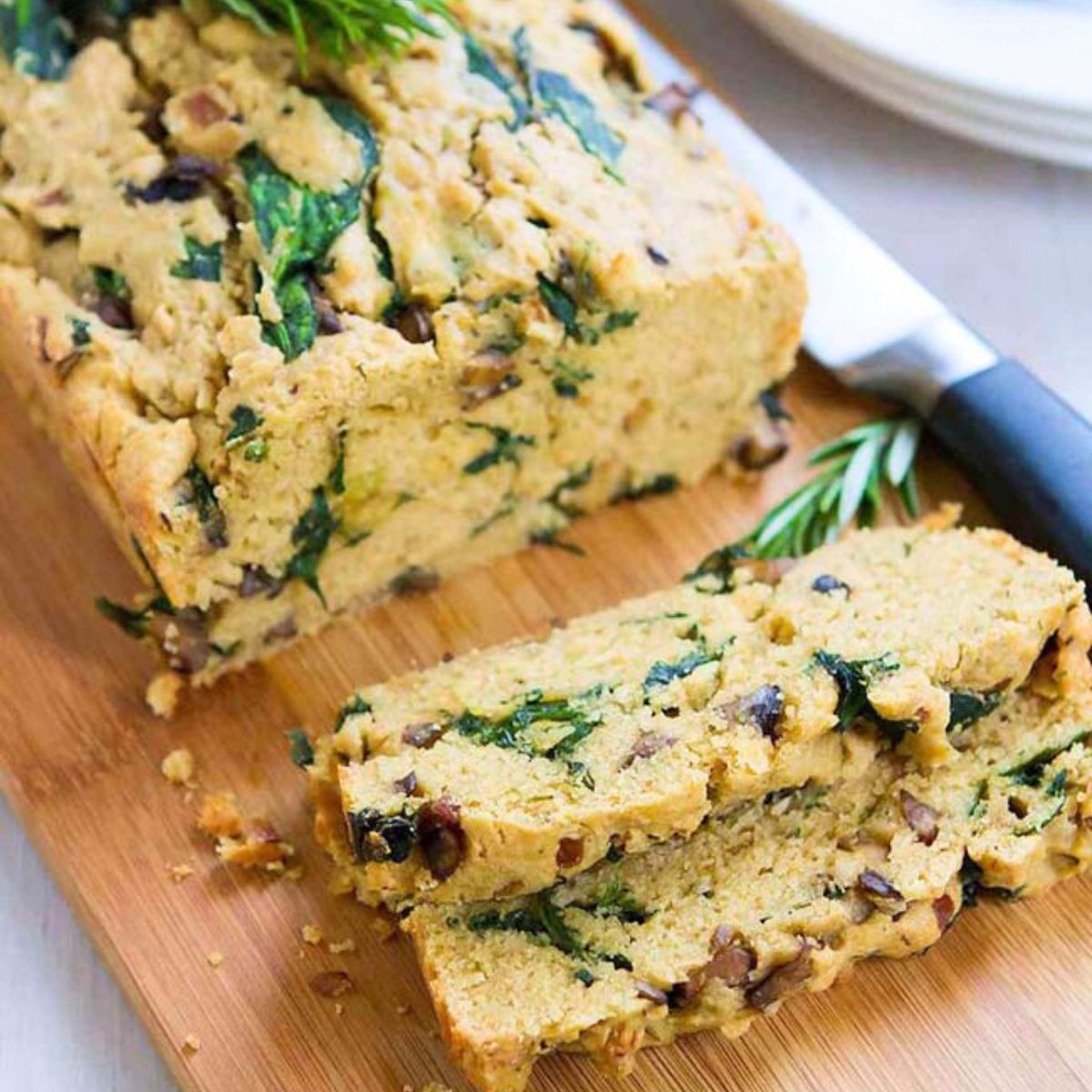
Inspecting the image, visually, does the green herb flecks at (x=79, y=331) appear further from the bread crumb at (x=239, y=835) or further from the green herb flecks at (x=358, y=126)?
the bread crumb at (x=239, y=835)

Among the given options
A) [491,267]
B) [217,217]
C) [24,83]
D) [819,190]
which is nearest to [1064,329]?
[819,190]

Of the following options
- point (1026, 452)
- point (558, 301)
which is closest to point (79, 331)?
point (558, 301)

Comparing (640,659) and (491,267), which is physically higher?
(491,267)

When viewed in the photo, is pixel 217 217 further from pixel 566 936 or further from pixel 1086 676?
pixel 1086 676

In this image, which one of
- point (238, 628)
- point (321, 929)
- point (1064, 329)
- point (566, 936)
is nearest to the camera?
point (566, 936)

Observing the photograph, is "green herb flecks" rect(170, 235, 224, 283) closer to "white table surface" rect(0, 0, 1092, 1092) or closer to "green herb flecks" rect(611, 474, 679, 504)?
"green herb flecks" rect(611, 474, 679, 504)

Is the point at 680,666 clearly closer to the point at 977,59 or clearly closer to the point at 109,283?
the point at 109,283
